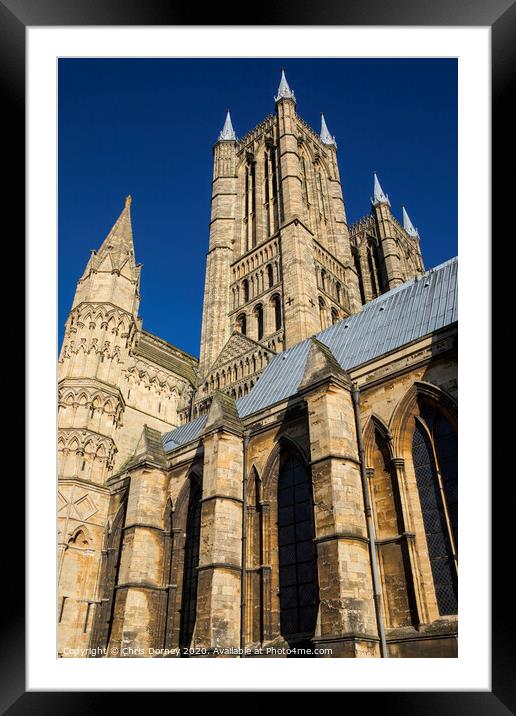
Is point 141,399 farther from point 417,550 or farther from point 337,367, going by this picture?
point 417,550

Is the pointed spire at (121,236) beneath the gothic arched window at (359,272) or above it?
beneath

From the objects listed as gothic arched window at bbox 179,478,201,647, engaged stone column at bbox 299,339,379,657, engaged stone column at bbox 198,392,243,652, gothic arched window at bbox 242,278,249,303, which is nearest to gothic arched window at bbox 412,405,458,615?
engaged stone column at bbox 299,339,379,657

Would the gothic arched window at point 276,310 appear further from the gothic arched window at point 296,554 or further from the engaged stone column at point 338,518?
the engaged stone column at point 338,518

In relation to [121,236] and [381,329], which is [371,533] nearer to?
[381,329]

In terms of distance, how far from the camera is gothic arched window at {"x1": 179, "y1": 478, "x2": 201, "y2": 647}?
16062 millimetres

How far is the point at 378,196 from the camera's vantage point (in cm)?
5128

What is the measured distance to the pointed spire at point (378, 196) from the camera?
50.5 metres

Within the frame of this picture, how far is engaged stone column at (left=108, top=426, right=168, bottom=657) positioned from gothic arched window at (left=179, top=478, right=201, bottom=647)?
0.89m

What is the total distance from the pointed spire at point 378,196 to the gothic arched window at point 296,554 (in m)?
41.0

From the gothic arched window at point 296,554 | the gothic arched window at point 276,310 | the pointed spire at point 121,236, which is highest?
the pointed spire at point 121,236

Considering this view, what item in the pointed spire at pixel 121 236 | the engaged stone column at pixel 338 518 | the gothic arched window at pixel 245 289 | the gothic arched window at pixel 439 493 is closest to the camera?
the engaged stone column at pixel 338 518
